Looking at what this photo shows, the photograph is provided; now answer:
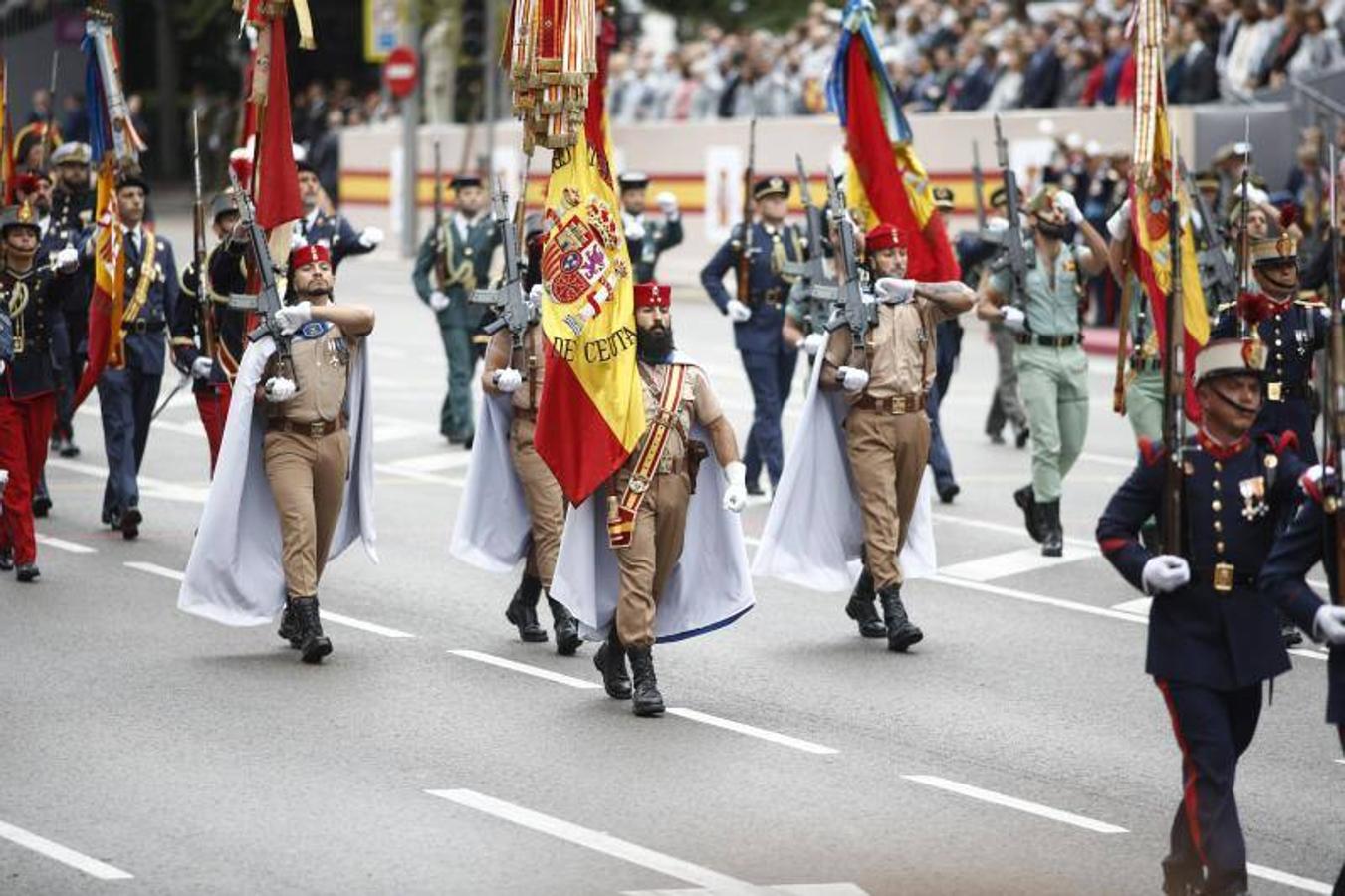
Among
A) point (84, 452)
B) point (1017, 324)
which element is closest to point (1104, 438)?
point (1017, 324)

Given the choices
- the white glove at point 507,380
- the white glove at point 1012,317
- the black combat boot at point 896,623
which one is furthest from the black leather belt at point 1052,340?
the white glove at point 507,380

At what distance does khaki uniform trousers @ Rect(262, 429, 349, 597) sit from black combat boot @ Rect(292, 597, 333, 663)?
0.05 m

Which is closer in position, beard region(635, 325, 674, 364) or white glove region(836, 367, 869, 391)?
beard region(635, 325, 674, 364)

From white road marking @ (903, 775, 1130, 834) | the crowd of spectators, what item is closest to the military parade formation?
white road marking @ (903, 775, 1130, 834)

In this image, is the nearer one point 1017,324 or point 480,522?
point 480,522

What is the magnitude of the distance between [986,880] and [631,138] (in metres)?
29.1

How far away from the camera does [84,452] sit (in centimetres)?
2056

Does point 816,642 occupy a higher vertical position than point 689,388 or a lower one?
lower

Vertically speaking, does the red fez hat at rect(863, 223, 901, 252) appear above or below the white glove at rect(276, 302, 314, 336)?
above

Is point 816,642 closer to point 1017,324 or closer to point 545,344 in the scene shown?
point 545,344

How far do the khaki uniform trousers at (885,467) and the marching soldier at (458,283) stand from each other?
7.34 m

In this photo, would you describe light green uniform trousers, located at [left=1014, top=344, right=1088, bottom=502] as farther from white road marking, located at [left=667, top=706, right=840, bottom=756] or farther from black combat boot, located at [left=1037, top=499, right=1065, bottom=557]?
white road marking, located at [left=667, top=706, right=840, bottom=756]

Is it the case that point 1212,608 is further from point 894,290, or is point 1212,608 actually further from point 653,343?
point 894,290

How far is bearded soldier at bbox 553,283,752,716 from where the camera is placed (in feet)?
39.2
